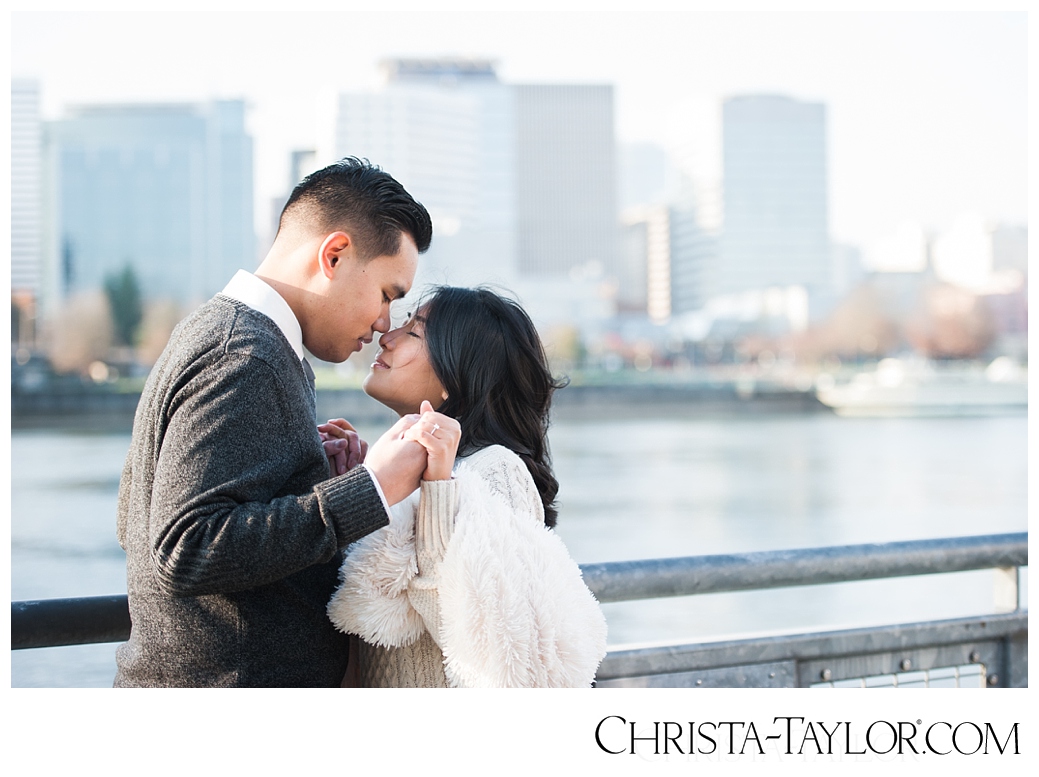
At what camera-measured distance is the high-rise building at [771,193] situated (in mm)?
100500

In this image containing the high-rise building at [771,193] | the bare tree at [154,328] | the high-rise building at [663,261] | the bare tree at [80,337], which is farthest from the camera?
the high-rise building at [663,261]

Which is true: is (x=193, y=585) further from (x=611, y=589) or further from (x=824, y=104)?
(x=824, y=104)

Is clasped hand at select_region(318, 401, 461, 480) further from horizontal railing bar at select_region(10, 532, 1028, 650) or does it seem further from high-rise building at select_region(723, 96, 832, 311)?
high-rise building at select_region(723, 96, 832, 311)

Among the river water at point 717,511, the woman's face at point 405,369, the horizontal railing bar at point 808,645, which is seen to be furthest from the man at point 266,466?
the river water at point 717,511

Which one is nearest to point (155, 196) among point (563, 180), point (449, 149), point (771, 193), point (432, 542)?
point (563, 180)

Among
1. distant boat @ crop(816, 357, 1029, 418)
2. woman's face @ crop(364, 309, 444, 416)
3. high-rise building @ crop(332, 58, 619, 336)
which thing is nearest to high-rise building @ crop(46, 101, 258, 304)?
high-rise building @ crop(332, 58, 619, 336)

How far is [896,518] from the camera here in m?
14.7

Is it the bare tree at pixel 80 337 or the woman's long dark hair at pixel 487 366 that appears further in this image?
the bare tree at pixel 80 337

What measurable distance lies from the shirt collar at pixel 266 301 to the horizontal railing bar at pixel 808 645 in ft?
3.49

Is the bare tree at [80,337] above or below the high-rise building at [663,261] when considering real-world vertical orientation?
below

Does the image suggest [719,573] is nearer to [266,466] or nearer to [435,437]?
[435,437]

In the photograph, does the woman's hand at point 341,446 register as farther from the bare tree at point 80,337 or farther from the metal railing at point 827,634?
the bare tree at point 80,337

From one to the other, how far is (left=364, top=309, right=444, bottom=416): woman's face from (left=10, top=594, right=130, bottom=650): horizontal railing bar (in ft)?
2.01
